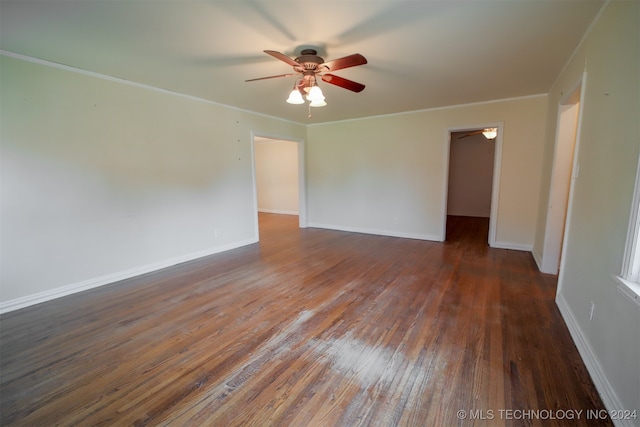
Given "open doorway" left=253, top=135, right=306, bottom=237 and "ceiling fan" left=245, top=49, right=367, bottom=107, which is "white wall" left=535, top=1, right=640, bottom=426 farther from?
"open doorway" left=253, top=135, right=306, bottom=237

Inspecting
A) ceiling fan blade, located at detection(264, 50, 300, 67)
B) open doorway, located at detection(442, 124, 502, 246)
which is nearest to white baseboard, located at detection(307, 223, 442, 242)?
open doorway, located at detection(442, 124, 502, 246)

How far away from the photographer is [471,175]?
7.82 metres

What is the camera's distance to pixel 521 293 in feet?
9.42

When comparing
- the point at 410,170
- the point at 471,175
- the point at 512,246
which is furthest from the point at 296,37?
the point at 471,175

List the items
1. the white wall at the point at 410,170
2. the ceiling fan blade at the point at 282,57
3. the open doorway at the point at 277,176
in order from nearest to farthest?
the ceiling fan blade at the point at 282,57
the white wall at the point at 410,170
the open doorway at the point at 277,176

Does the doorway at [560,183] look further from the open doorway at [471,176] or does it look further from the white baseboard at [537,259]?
the open doorway at [471,176]

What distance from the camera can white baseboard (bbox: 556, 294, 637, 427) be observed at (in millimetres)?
1379

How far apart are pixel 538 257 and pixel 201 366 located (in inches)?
170

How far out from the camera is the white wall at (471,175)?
7.57 metres

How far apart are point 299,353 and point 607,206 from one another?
223 cm

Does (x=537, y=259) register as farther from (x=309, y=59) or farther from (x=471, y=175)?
(x=471, y=175)

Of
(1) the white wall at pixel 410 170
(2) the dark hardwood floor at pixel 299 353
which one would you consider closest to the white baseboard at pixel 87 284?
(2) the dark hardwood floor at pixel 299 353

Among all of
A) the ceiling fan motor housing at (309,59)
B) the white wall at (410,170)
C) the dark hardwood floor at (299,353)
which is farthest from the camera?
the white wall at (410,170)

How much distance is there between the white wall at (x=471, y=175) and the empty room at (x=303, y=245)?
11.7 feet
